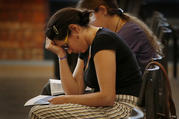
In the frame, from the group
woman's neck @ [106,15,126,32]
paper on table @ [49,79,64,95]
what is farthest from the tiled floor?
woman's neck @ [106,15,126,32]

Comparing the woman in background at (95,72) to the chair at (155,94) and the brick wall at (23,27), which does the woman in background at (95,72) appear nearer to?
the chair at (155,94)

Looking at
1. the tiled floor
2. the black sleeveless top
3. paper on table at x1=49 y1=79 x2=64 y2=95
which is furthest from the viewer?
the tiled floor

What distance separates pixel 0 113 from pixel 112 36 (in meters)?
2.58

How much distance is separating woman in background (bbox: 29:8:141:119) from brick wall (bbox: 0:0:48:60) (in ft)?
19.3

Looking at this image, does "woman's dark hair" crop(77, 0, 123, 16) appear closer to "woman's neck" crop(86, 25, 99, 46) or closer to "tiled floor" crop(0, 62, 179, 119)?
"woman's neck" crop(86, 25, 99, 46)

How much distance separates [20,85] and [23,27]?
2.34 meters

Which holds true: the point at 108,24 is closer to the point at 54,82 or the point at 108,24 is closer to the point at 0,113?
the point at 54,82

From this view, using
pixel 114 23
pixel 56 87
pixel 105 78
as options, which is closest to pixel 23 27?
pixel 114 23

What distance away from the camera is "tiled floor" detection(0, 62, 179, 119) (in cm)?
481

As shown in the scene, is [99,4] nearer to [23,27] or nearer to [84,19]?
[84,19]

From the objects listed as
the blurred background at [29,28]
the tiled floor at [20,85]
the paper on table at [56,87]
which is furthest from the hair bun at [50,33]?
the blurred background at [29,28]

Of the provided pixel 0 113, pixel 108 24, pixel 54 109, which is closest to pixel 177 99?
pixel 0 113

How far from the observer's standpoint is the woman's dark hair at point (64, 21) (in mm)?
2387

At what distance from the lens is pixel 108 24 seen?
3.14 m
